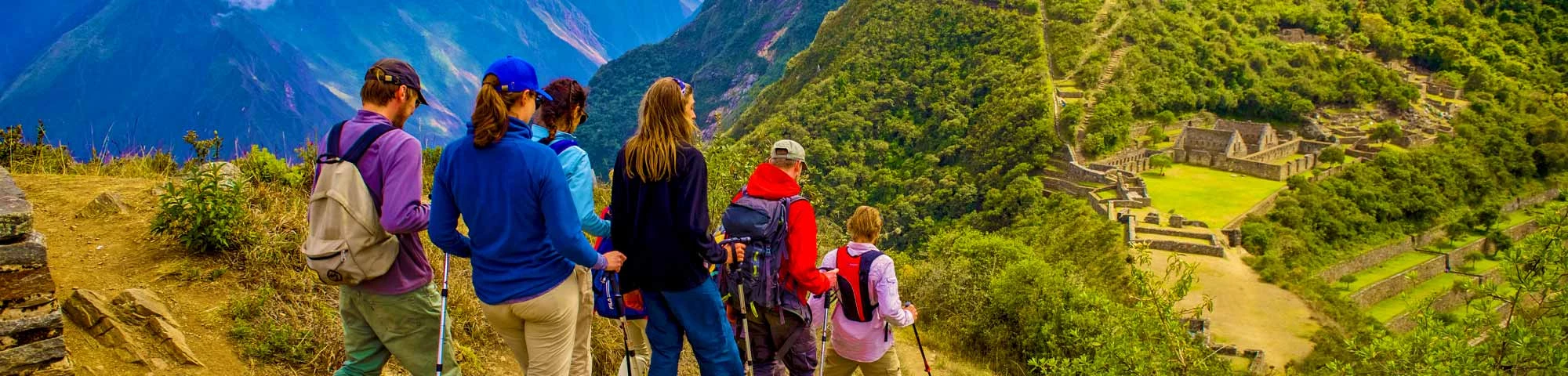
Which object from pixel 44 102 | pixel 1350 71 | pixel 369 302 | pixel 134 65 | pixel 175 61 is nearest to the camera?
pixel 369 302

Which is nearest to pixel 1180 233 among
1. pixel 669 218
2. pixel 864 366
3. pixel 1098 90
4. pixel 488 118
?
pixel 1098 90

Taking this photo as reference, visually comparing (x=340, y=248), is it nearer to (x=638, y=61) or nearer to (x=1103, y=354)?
(x=1103, y=354)

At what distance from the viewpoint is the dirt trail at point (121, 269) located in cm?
331

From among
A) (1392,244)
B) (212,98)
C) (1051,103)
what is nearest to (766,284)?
(212,98)

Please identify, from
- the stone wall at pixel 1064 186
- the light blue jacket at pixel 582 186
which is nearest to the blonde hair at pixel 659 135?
the light blue jacket at pixel 582 186

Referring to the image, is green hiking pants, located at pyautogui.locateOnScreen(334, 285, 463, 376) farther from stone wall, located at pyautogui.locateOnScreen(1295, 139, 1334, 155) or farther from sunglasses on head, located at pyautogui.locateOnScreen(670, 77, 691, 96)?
stone wall, located at pyautogui.locateOnScreen(1295, 139, 1334, 155)

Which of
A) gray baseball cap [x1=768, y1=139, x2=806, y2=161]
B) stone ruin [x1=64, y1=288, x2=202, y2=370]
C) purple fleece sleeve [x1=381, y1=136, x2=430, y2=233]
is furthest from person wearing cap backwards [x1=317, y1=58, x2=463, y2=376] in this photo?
gray baseball cap [x1=768, y1=139, x2=806, y2=161]

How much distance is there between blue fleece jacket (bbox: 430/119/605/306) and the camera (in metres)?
2.49

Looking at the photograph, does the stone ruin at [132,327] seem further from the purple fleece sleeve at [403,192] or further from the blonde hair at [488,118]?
the blonde hair at [488,118]

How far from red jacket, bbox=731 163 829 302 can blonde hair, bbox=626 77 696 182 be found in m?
0.39

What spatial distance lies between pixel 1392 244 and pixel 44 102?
139ft

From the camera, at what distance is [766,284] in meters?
3.18

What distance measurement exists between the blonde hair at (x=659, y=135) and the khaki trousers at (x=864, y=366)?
1.46 metres

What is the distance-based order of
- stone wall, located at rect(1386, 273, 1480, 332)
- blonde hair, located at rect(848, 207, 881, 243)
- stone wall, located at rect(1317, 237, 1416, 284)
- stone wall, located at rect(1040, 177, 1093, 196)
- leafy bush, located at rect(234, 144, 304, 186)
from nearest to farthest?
blonde hair, located at rect(848, 207, 881, 243), leafy bush, located at rect(234, 144, 304, 186), stone wall, located at rect(1386, 273, 1480, 332), stone wall, located at rect(1317, 237, 1416, 284), stone wall, located at rect(1040, 177, 1093, 196)
